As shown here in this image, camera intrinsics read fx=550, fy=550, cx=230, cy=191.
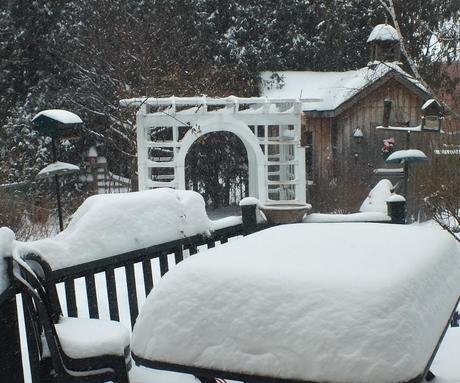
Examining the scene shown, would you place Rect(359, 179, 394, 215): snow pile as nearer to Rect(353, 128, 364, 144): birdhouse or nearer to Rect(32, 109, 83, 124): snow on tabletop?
Rect(353, 128, 364, 144): birdhouse

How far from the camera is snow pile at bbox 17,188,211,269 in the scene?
8.82 feet

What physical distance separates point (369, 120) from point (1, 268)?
13507 mm

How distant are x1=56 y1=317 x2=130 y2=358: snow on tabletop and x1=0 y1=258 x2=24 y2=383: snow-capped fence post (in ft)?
0.59

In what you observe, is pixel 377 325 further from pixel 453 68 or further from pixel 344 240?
pixel 453 68

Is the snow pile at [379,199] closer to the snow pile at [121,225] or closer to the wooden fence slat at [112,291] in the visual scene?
the snow pile at [121,225]

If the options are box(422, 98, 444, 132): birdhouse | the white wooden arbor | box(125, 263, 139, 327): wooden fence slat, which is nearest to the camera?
box(125, 263, 139, 327): wooden fence slat

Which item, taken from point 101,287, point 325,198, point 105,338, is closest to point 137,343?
point 105,338

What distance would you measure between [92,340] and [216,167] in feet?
46.1

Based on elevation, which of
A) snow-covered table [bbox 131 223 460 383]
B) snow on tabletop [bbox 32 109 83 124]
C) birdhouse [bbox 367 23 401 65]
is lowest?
snow-covered table [bbox 131 223 460 383]

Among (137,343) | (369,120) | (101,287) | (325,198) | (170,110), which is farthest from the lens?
(369,120)

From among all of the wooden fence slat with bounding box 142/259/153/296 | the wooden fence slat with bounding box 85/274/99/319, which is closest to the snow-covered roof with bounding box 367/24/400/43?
the wooden fence slat with bounding box 142/259/153/296

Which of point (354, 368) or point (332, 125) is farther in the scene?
point (332, 125)

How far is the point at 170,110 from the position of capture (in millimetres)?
10570

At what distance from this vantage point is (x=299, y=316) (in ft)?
5.37
